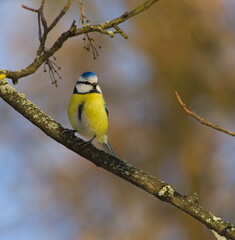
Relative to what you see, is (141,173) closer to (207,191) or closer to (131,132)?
(207,191)

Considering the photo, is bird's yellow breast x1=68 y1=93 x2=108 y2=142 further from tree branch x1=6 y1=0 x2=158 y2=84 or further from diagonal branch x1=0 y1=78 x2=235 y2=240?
tree branch x1=6 y1=0 x2=158 y2=84

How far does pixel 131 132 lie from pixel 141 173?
23.3ft

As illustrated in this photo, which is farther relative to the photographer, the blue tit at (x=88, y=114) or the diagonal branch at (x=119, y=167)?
the blue tit at (x=88, y=114)

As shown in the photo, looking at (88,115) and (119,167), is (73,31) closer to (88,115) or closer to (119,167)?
(119,167)

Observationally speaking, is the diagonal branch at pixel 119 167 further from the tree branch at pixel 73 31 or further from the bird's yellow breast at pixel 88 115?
the bird's yellow breast at pixel 88 115

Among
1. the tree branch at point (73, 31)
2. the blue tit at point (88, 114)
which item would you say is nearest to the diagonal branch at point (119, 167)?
the tree branch at point (73, 31)

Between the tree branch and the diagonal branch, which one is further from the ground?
the tree branch

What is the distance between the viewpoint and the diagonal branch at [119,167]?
261 centimetres

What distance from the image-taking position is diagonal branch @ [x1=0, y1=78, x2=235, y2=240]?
261 centimetres

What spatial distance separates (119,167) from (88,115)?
3.57 feet

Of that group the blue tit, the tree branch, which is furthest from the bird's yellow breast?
the tree branch

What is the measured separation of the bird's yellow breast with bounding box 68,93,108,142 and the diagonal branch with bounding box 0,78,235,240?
35.5 inches

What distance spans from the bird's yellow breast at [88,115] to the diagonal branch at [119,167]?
903 millimetres

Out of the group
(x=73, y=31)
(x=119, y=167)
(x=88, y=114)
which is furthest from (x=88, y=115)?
(x=73, y=31)
